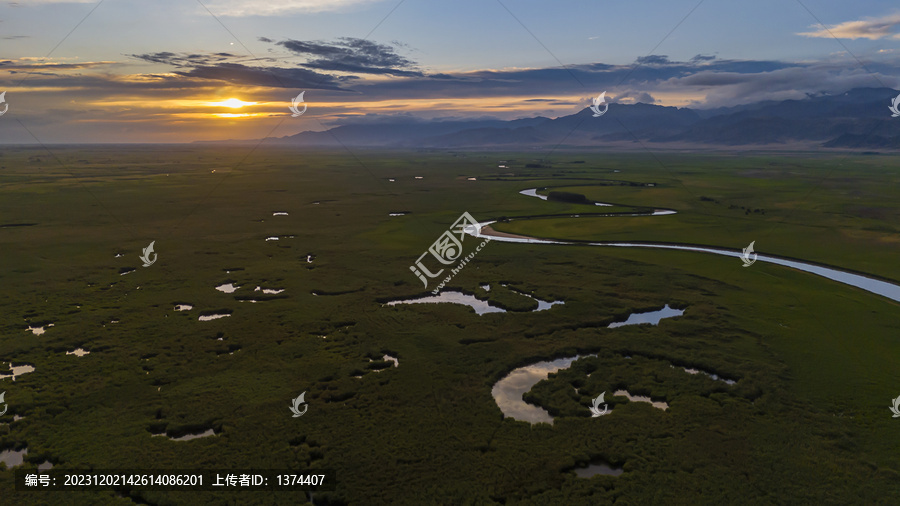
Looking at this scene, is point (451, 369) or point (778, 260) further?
point (778, 260)

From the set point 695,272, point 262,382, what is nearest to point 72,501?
point 262,382

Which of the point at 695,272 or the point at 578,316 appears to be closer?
the point at 578,316

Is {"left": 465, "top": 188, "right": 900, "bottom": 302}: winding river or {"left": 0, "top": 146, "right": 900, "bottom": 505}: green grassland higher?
{"left": 465, "top": 188, "right": 900, "bottom": 302}: winding river

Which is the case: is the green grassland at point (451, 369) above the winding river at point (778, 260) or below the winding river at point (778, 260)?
below

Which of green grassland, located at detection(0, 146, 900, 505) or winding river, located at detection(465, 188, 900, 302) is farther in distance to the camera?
winding river, located at detection(465, 188, 900, 302)

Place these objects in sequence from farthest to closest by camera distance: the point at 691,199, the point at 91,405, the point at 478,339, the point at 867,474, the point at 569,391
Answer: the point at 691,199, the point at 478,339, the point at 569,391, the point at 91,405, the point at 867,474

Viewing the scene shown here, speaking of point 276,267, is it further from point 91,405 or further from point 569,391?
point 569,391

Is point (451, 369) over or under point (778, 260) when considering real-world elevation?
under

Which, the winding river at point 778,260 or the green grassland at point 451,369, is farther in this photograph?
the winding river at point 778,260
